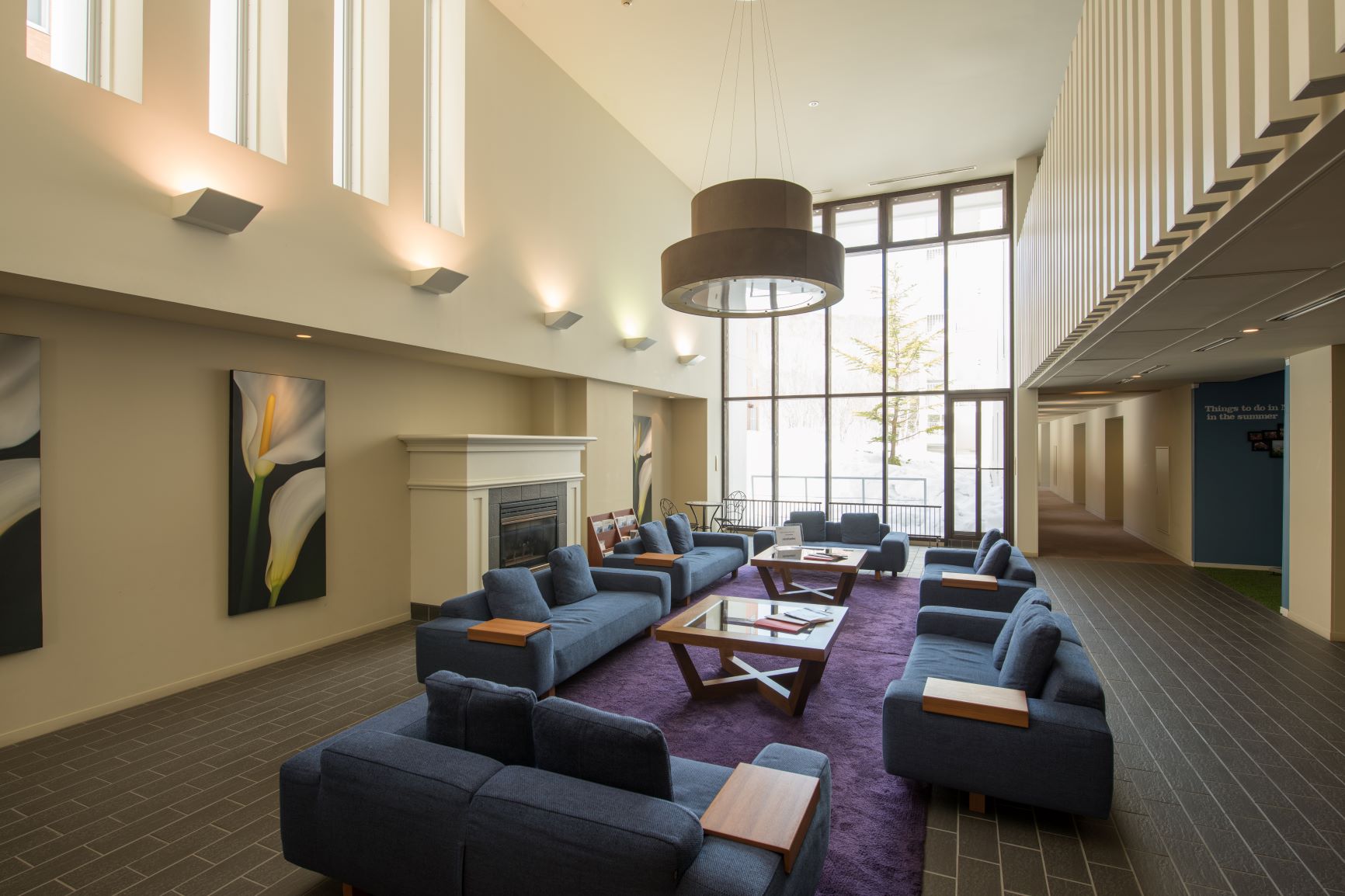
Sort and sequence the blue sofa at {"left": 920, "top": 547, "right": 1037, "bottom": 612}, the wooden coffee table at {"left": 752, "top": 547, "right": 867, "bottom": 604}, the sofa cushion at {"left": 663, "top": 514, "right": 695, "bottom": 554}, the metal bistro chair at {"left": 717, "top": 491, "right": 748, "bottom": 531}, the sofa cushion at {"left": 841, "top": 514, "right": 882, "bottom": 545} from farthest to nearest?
the metal bistro chair at {"left": 717, "top": 491, "right": 748, "bottom": 531}
the sofa cushion at {"left": 841, "top": 514, "right": 882, "bottom": 545}
the sofa cushion at {"left": 663, "top": 514, "right": 695, "bottom": 554}
the wooden coffee table at {"left": 752, "top": 547, "right": 867, "bottom": 604}
the blue sofa at {"left": 920, "top": 547, "right": 1037, "bottom": 612}

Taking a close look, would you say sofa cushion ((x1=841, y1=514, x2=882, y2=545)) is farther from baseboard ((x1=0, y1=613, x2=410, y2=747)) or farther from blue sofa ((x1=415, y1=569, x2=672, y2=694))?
baseboard ((x1=0, y1=613, x2=410, y2=747))

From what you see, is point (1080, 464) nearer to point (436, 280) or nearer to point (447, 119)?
point (447, 119)

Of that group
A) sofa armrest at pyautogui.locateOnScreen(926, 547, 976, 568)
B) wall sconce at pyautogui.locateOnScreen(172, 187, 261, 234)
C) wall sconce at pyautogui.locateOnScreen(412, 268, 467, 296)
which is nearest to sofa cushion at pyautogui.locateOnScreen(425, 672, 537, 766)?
wall sconce at pyautogui.locateOnScreen(172, 187, 261, 234)

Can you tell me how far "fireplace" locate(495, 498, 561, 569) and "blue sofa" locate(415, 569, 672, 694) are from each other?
143 cm

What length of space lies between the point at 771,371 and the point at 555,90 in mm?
6701

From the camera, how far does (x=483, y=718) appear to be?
95.3 inches

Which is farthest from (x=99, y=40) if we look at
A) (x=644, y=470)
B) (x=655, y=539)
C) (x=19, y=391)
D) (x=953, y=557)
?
(x=644, y=470)

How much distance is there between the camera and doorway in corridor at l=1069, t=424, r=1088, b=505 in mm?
18641

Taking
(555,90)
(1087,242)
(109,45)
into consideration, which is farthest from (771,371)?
(109,45)

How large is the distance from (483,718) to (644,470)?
28.9 feet

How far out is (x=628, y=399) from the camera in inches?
390

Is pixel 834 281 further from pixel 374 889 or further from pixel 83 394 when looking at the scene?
pixel 83 394

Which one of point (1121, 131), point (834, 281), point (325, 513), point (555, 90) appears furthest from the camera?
point (555, 90)

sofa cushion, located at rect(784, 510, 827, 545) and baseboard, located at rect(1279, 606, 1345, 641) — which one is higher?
sofa cushion, located at rect(784, 510, 827, 545)
